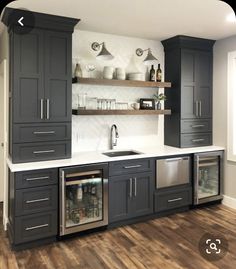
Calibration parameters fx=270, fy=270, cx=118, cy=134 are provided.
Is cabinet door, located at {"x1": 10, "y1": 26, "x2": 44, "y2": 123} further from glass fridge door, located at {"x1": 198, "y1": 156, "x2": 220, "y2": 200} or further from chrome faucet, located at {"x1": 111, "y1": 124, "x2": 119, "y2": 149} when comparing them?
glass fridge door, located at {"x1": 198, "y1": 156, "x2": 220, "y2": 200}

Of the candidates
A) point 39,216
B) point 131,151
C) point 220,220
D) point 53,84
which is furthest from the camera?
point 131,151

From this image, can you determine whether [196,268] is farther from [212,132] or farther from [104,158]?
[212,132]

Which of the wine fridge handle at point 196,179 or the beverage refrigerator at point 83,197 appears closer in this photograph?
the beverage refrigerator at point 83,197

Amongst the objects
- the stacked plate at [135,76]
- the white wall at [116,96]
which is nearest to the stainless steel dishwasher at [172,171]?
the white wall at [116,96]

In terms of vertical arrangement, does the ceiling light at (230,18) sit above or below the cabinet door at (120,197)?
above

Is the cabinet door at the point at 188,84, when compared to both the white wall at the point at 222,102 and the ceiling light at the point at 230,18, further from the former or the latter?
the ceiling light at the point at 230,18

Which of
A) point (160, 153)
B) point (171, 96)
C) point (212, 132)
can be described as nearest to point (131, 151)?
point (160, 153)

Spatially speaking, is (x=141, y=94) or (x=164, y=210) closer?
(x=164, y=210)

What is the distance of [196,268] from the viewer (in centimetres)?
256

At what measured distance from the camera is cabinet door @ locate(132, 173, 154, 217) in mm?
3533

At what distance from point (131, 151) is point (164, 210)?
960 millimetres

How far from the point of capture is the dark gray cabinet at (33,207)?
2.83 meters

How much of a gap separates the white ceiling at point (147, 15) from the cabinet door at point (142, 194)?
1961mm

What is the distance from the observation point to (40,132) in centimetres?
313
